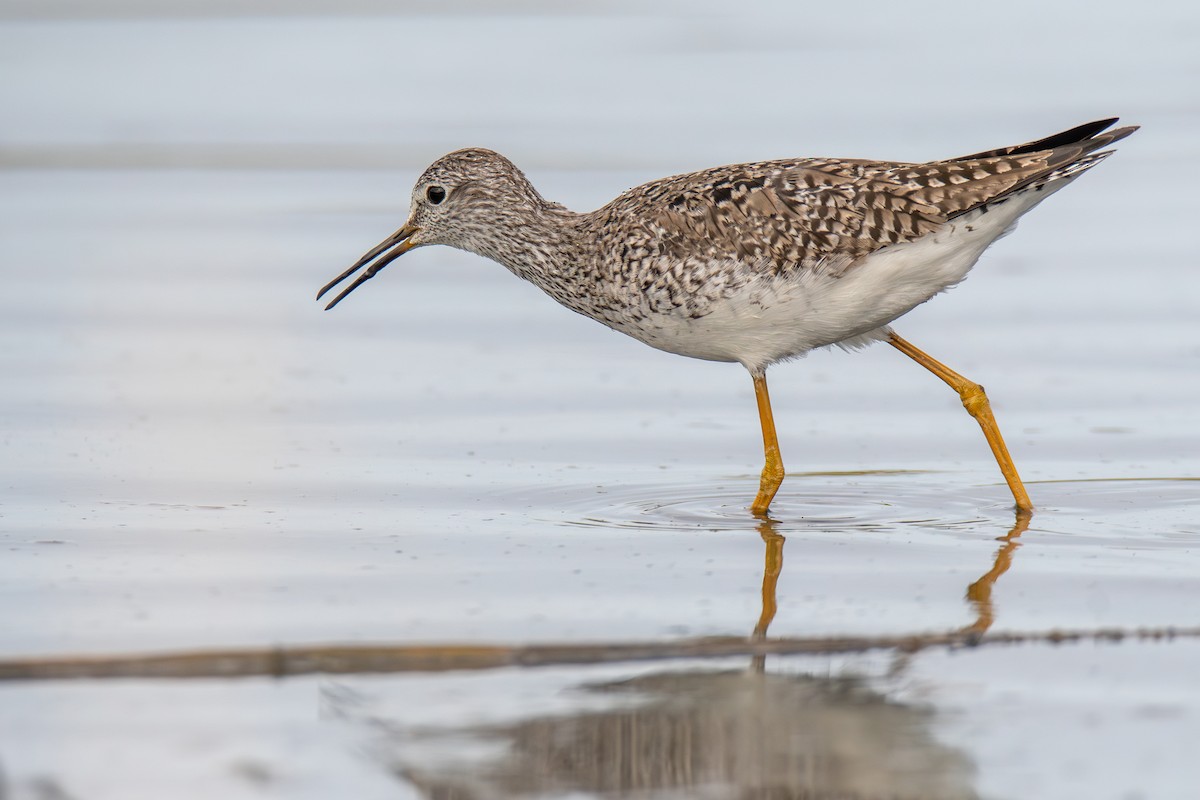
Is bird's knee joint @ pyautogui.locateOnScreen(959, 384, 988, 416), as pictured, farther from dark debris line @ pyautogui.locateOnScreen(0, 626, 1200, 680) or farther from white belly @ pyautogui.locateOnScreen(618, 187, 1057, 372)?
dark debris line @ pyautogui.locateOnScreen(0, 626, 1200, 680)

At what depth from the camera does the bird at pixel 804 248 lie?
843 centimetres

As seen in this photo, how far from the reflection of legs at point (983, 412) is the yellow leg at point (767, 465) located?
2.54 ft

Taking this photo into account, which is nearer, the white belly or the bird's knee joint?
the white belly

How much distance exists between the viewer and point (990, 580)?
703 cm

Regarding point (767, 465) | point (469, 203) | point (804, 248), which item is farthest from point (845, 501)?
point (469, 203)

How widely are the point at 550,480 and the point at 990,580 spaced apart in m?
2.29

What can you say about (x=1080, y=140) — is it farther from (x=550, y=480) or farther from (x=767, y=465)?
(x=550, y=480)

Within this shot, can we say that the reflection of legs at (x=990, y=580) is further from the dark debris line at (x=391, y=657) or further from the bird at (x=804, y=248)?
the dark debris line at (x=391, y=657)

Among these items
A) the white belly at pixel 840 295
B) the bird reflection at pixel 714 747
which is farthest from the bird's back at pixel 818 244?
the bird reflection at pixel 714 747

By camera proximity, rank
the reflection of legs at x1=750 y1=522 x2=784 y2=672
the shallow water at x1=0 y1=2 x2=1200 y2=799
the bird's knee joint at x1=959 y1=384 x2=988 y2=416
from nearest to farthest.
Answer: the shallow water at x1=0 y1=2 x2=1200 y2=799
the reflection of legs at x1=750 y1=522 x2=784 y2=672
the bird's knee joint at x1=959 y1=384 x2=988 y2=416

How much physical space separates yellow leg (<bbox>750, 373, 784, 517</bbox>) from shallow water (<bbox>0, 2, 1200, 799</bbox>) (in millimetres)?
146

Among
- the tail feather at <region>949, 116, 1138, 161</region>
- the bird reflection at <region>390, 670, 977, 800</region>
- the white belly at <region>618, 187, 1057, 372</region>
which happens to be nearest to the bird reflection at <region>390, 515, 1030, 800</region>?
the bird reflection at <region>390, 670, 977, 800</region>

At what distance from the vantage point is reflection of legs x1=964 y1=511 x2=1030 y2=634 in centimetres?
647

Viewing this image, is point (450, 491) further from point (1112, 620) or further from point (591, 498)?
point (1112, 620)
